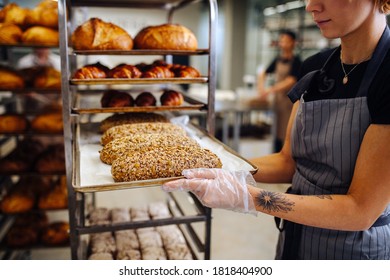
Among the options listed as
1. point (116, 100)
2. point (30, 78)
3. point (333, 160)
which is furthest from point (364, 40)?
point (30, 78)

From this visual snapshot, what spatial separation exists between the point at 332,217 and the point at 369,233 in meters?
0.19

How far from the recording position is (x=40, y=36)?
1.91 meters

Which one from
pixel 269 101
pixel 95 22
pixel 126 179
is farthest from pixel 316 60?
pixel 269 101

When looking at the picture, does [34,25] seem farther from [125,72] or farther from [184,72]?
[184,72]

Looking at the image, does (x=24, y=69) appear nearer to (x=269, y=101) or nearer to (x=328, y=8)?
(x=328, y=8)

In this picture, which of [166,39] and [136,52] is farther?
[166,39]

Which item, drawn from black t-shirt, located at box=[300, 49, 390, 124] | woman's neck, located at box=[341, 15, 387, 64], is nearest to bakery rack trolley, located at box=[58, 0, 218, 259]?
black t-shirt, located at box=[300, 49, 390, 124]

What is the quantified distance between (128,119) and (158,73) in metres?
0.29

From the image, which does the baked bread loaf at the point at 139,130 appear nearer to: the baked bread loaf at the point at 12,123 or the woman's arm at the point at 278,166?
the woman's arm at the point at 278,166

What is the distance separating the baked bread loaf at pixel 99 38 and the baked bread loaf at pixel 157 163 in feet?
1.61

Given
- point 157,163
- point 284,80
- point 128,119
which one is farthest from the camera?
point 284,80

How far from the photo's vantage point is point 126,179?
105 centimetres

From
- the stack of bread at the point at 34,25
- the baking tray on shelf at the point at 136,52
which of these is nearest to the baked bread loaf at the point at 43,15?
the stack of bread at the point at 34,25

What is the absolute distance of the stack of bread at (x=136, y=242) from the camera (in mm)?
1662
